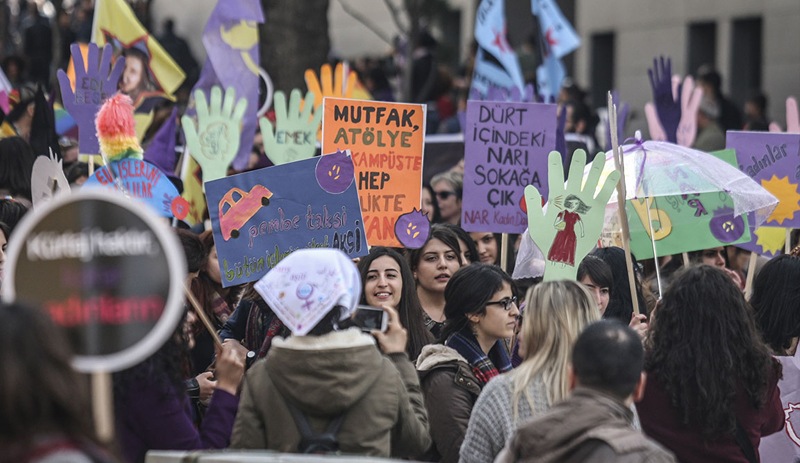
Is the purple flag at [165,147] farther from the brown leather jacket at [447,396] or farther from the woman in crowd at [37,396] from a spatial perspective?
the woman in crowd at [37,396]

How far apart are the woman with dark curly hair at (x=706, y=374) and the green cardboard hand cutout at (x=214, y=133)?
4.68 m

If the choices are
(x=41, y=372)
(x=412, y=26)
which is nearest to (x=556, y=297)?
(x=41, y=372)

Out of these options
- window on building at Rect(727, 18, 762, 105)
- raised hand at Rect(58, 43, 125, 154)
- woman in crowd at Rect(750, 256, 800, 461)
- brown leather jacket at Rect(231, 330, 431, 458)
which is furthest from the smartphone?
window on building at Rect(727, 18, 762, 105)

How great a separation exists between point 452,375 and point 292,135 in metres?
4.74

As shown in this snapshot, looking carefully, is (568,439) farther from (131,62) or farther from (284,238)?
(131,62)

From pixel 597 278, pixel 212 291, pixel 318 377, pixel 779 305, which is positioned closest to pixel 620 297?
pixel 597 278

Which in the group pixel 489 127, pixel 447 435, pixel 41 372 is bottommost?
pixel 447 435

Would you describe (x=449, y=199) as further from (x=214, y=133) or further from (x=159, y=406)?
(x=159, y=406)

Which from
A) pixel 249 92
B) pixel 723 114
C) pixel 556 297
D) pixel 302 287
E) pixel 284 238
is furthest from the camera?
pixel 723 114

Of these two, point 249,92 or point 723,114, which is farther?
point 723,114

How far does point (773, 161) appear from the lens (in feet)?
29.6

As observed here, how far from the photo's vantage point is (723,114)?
15.7 m

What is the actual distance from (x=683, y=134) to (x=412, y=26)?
22.2 ft

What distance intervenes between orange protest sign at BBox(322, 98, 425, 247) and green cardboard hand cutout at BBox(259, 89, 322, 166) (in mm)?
1810
